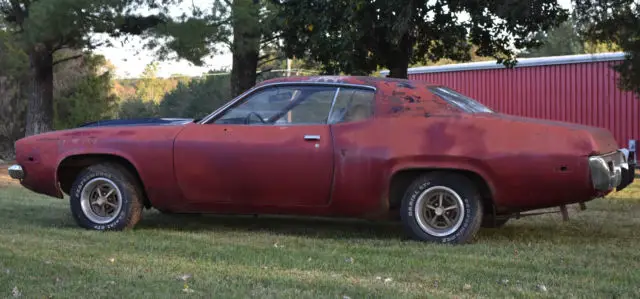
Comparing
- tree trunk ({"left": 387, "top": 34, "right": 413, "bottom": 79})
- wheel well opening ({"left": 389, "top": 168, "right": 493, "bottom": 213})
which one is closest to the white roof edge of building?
tree trunk ({"left": 387, "top": 34, "right": 413, "bottom": 79})

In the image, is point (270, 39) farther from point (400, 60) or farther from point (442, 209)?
point (442, 209)

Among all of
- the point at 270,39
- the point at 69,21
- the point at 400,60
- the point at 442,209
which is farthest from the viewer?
the point at 69,21

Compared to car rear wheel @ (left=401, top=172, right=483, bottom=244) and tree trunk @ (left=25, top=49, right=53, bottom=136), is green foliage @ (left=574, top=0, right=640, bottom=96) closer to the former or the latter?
car rear wheel @ (left=401, top=172, right=483, bottom=244)

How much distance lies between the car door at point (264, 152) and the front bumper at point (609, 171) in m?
1.93

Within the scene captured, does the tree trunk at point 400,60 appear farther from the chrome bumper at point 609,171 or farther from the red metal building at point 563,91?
the chrome bumper at point 609,171

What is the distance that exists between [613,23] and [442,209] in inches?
298

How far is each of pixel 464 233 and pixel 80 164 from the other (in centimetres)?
341

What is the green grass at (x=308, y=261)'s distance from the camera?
4355 millimetres

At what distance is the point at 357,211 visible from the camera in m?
6.27

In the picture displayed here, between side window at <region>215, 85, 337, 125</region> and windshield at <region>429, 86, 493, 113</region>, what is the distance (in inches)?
34.1

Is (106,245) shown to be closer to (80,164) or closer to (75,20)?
(80,164)

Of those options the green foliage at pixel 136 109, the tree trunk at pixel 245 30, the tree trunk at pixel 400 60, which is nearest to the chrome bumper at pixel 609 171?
the tree trunk at pixel 400 60

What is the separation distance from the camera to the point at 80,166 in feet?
23.5

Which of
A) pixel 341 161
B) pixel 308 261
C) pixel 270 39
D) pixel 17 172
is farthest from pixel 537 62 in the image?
pixel 308 261
